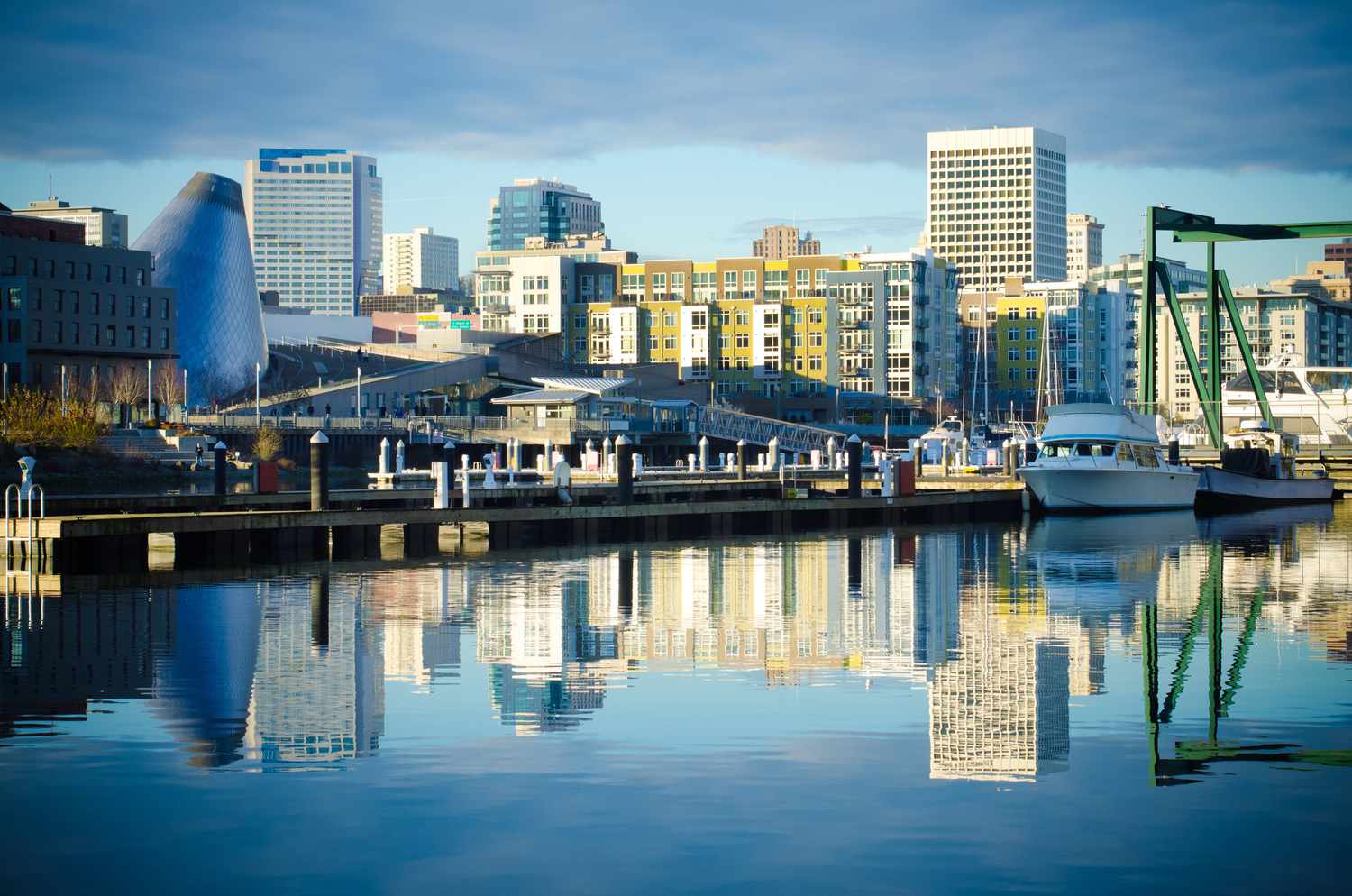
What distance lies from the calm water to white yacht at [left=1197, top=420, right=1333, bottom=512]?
1813 inches

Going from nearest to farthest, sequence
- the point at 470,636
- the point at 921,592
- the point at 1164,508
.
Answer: the point at 470,636 < the point at 921,592 < the point at 1164,508

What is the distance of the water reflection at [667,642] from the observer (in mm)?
20656

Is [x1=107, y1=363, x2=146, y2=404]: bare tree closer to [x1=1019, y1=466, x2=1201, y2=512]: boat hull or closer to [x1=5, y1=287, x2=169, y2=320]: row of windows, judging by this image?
[x1=5, y1=287, x2=169, y2=320]: row of windows

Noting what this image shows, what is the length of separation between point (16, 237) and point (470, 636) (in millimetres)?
127168

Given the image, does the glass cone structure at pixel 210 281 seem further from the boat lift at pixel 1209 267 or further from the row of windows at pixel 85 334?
the boat lift at pixel 1209 267

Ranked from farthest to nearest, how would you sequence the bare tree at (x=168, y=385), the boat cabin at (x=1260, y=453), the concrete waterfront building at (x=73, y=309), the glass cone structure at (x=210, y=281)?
the glass cone structure at (x=210, y=281)
the bare tree at (x=168, y=385)
the concrete waterfront building at (x=73, y=309)
the boat cabin at (x=1260, y=453)

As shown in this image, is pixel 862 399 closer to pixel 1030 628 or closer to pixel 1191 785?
pixel 1030 628

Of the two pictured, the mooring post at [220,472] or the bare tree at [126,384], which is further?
the bare tree at [126,384]

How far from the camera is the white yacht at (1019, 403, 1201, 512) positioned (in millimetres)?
72938

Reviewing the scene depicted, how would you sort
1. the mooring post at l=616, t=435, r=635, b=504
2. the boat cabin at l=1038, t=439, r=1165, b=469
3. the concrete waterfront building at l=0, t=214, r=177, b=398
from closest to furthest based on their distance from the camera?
the mooring post at l=616, t=435, r=635, b=504
the boat cabin at l=1038, t=439, r=1165, b=469
the concrete waterfront building at l=0, t=214, r=177, b=398

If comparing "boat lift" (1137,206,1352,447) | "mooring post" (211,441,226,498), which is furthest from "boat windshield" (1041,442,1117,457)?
"mooring post" (211,441,226,498)

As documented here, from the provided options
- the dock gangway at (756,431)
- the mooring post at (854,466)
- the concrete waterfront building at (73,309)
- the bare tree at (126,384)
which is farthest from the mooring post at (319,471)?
the dock gangway at (756,431)

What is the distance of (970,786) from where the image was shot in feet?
57.5

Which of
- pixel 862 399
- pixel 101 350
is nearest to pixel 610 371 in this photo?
pixel 862 399
